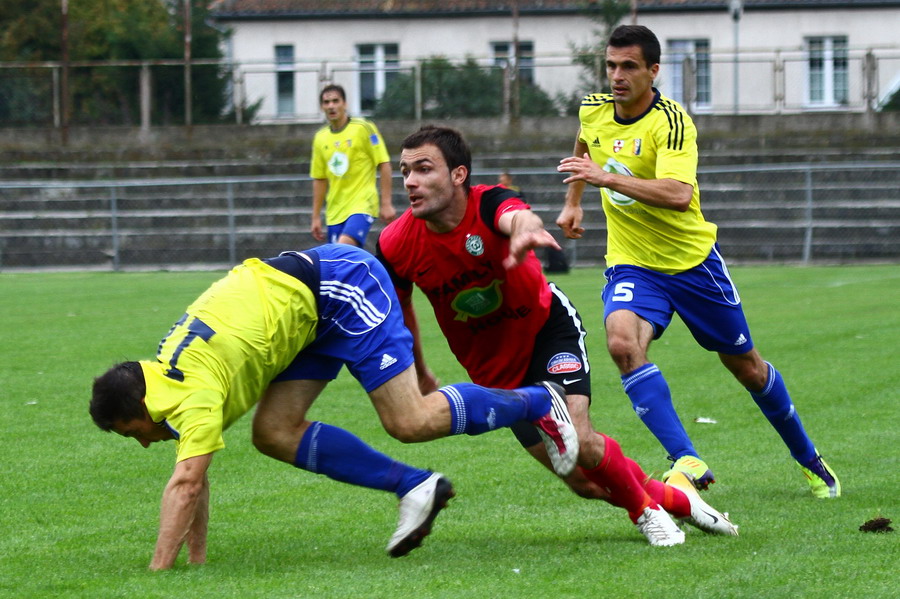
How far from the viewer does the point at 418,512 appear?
16.2ft

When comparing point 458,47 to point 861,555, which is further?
point 458,47

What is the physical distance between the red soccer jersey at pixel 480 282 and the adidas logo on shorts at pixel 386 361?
1.66 ft

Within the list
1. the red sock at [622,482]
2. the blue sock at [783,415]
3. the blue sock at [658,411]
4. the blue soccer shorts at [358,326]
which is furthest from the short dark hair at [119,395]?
the blue sock at [783,415]

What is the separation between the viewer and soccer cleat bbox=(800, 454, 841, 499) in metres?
6.14

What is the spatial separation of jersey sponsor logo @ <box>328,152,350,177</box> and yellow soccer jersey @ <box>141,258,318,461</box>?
9.64m

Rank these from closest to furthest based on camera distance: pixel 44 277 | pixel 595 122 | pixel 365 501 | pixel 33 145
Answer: pixel 365 501 → pixel 595 122 → pixel 44 277 → pixel 33 145

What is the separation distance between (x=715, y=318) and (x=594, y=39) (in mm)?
31815

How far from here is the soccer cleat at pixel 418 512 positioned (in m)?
4.86

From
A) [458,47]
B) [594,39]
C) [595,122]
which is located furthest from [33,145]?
[595,122]

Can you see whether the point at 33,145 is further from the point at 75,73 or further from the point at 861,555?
the point at 861,555

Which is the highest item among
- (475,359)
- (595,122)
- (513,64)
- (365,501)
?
(513,64)

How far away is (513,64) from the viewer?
29.1 m

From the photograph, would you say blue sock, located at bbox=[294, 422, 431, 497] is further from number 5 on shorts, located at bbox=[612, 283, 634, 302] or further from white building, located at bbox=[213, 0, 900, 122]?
white building, located at bbox=[213, 0, 900, 122]

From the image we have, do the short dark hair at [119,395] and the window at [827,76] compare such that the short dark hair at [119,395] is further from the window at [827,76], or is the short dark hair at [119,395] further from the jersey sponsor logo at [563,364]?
the window at [827,76]
